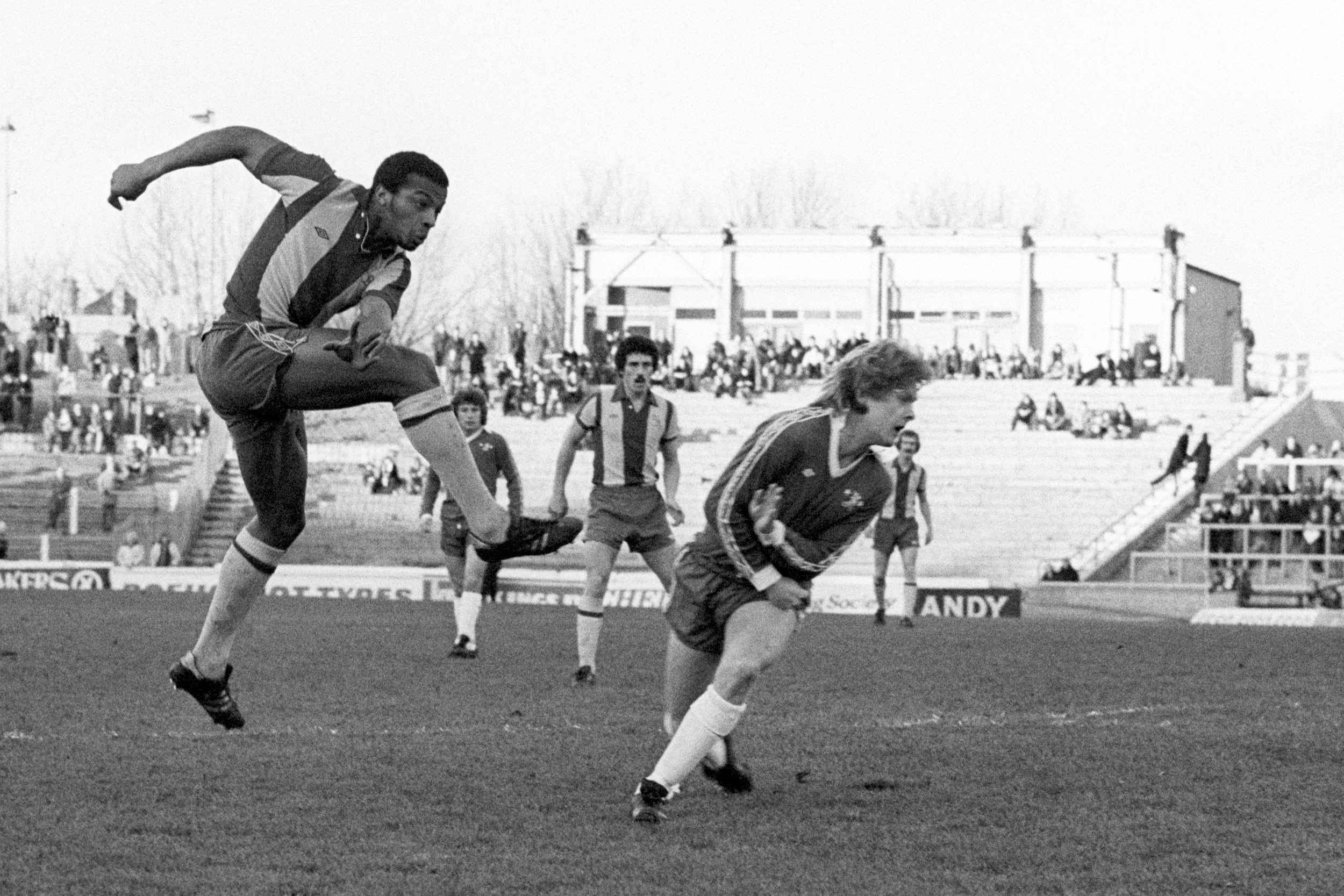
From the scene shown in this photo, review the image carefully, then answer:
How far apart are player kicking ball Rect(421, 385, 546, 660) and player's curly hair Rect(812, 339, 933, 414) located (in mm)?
7590

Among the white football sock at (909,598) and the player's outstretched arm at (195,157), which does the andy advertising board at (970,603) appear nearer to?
the white football sock at (909,598)

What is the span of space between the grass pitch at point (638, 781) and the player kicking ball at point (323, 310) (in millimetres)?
1316

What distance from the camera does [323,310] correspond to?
7789 mm

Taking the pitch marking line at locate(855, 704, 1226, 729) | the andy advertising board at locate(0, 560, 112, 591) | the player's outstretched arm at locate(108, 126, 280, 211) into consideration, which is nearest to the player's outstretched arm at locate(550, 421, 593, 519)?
the pitch marking line at locate(855, 704, 1226, 729)

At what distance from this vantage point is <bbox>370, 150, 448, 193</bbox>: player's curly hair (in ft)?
24.9

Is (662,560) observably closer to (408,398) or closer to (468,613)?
(468,613)

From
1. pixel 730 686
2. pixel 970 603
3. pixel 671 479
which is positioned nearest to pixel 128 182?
pixel 730 686

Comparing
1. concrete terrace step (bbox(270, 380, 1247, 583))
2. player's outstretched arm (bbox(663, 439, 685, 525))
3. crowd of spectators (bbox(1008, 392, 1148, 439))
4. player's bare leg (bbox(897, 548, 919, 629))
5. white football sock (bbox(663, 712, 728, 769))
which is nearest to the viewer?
white football sock (bbox(663, 712, 728, 769))

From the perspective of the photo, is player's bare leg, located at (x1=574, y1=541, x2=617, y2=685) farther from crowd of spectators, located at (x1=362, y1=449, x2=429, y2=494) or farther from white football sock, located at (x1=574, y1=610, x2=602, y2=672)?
crowd of spectators, located at (x1=362, y1=449, x2=429, y2=494)

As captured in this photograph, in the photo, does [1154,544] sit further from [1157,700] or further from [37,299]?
[37,299]

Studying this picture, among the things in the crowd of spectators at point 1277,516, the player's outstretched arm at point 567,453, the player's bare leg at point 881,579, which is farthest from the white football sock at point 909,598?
the crowd of spectators at point 1277,516

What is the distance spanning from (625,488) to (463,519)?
2.48m

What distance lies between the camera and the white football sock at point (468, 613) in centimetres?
1544

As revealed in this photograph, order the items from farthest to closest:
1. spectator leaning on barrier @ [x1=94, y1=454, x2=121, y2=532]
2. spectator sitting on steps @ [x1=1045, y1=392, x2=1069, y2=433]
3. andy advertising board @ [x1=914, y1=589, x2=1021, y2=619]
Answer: spectator sitting on steps @ [x1=1045, y1=392, x2=1069, y2=433] < spectator leaning on barrier @ [x1=94, y1=454, x2=121, y2=532] < andy advertising board @ [x1=914, y1=589, x2=1021, y2=619]
